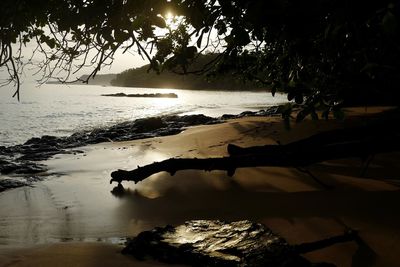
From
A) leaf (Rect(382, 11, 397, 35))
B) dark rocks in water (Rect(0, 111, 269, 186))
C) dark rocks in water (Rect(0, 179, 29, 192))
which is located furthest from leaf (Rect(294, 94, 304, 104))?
dark rocks in water (Rect(0, 111, 269, 186))

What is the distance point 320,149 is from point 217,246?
1.39 m

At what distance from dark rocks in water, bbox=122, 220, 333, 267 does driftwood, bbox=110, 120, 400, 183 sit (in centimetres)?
77

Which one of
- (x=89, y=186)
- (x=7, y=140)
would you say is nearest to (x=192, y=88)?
(x=7, y=140)

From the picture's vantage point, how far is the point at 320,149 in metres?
3.67

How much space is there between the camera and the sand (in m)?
3.65

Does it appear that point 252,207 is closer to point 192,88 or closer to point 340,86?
point 340,86

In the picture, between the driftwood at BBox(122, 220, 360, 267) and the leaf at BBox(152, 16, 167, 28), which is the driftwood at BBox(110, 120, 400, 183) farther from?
the leaf at BBox(152, 16, 167, 28)

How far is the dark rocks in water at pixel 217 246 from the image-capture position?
10.1 ft

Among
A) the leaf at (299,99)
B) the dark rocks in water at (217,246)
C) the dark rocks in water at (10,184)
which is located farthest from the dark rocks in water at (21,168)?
the leaf at (299,99)

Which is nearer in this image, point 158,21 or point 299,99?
point 158,21

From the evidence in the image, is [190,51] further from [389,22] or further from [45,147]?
[45,147]

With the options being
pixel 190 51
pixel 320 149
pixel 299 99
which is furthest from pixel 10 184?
pixel 320 149

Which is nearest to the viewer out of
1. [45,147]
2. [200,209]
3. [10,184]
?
[200,209]

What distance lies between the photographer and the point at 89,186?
696cm
